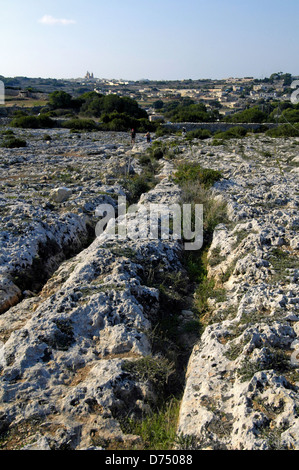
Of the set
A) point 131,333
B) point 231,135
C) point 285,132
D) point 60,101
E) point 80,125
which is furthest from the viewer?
point 60,101

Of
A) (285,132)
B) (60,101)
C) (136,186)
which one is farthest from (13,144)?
(60,101)

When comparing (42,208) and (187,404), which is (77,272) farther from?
(42,208)

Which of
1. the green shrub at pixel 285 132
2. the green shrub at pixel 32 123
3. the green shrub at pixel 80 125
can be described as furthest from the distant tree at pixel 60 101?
the green shrub at pixel 285 132

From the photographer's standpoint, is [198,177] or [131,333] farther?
[198,177]

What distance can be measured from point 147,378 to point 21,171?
11.3m

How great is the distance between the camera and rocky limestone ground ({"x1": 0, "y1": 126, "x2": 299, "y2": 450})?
295 cm

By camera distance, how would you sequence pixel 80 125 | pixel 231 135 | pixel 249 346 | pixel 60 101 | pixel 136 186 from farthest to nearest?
pixel 60 101 → pixel 80 125 → pixel 231 135 → pixel 136 186 → pixel 249 346

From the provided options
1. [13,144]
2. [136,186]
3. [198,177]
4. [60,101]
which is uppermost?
[60,101]

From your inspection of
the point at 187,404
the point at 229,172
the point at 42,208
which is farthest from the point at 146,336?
the point at 229,172

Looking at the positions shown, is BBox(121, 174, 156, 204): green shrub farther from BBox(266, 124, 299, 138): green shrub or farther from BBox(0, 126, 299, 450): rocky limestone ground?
BBox(266, 124, 299, 138): green shrub

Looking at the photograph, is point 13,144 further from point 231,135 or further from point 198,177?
point 231,135

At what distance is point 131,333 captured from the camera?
4.02 m

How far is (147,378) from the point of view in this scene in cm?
350
